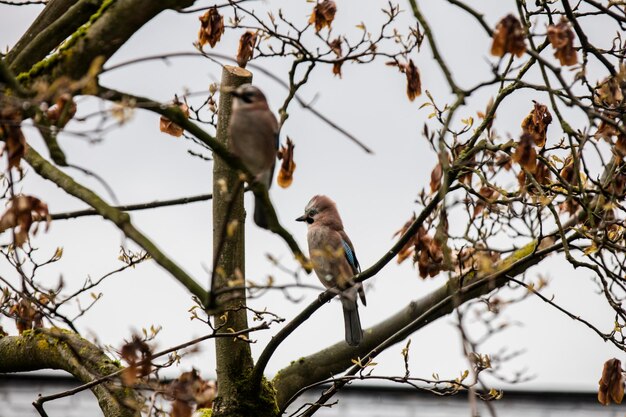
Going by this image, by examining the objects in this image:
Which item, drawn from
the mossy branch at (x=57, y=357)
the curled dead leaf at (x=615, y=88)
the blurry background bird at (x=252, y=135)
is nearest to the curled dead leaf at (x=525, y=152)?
the curled dead leaf at (x=615, y=88)

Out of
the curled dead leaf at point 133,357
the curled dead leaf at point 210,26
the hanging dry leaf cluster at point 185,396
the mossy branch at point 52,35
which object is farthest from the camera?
the curled dead leaf at point 210,26

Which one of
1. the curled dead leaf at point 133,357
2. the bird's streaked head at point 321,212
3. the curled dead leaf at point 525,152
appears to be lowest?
the curled dead leaf at point 133,357

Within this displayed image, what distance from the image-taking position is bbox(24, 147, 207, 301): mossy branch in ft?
10.9

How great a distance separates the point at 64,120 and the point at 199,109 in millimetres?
1866

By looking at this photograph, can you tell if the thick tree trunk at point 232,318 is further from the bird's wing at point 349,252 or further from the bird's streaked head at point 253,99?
the bird's wing at point 349,252

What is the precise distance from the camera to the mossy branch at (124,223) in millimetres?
3312

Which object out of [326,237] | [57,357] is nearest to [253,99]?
[57,357]

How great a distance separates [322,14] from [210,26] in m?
0.62

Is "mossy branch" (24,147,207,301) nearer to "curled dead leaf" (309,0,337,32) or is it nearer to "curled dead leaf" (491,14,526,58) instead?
"curled dead leaf" (491,14,526,58)

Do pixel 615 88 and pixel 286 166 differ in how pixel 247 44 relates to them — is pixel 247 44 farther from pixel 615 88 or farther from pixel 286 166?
pixel 615 88

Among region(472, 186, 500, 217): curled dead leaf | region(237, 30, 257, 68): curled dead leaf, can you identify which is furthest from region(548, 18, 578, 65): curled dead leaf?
region(237, 30, 257, 68): curled dead leaf

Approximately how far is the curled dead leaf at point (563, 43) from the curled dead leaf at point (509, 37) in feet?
1.33

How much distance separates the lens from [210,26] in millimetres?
5102

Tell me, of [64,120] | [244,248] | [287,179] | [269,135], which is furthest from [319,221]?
[64,120]
